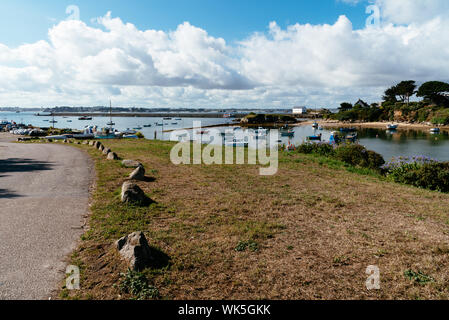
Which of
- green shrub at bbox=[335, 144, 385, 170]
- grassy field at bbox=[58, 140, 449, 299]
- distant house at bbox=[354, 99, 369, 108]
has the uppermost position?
distant house at bbox=[354, 99, 369, 108]

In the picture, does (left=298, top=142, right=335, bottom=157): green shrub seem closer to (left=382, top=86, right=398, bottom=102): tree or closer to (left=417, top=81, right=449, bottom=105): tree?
(left=417, top=81, right=449, bottom=105): tree

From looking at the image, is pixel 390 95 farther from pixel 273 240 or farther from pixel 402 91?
pixel 273 240

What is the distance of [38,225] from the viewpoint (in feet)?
22.7

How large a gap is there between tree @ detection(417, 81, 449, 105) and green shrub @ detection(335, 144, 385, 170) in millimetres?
130080

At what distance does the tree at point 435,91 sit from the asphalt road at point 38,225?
148357mm

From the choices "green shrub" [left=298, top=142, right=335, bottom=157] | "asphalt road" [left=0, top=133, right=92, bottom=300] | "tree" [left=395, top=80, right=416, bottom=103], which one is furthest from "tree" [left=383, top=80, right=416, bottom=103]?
"asphalt road" [left=0, top=133, right=92, bottom=300]

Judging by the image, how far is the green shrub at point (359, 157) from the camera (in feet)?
64.7

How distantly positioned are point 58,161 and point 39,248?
12796 millimetres

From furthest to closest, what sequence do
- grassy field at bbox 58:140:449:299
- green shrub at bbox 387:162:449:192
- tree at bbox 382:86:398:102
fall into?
tree at bbox 382:86:398:102 → green shrub at bbox 387:162:449:192 → grassy field at bbox 58:140:449:299

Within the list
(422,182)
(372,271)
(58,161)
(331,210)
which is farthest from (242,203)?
(58,161)

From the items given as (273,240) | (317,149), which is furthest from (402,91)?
(273,240)

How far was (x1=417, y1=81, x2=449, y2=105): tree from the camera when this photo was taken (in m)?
116

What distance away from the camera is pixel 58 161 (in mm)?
16562

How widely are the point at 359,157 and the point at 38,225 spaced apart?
20858 mm
